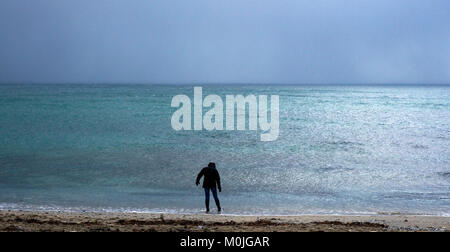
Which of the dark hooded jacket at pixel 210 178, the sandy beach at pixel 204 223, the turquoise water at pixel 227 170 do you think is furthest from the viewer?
the turquoise water at pixel 227 170

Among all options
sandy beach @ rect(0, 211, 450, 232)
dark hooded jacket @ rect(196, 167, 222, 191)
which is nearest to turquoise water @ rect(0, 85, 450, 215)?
dark hooded jacket @ rect(196, 167, 222, 191)

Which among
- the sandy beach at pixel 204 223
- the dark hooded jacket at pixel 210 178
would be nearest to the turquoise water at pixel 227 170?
the dark hooded jacket at pixel 210 178

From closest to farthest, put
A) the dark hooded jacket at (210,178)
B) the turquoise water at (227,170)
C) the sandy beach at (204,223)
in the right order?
1. the sandy beach at (204,223)
2. the dark hooded jacket at (210,178)
3. the turquoise water at (227,170)

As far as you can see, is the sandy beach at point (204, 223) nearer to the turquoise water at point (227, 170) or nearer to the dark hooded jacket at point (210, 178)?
the dark hooded jacket at point (210, 178)

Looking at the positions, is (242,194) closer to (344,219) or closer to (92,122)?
(344,219)

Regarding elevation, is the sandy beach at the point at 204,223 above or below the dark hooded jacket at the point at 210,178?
below

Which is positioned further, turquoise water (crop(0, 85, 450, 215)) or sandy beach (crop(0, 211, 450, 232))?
turquoise water (crop(0, 85, 450, 215))

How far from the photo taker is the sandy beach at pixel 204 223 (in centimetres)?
992

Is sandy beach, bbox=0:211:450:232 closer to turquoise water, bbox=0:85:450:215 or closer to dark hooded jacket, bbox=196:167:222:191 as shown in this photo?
dark hooded jacket, bbox=196:167:222:191

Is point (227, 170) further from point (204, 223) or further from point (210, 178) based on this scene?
point (204, 223)

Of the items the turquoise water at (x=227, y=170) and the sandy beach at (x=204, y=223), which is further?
the turquoise water at (x=227, y=170)

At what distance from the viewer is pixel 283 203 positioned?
47.8 feet

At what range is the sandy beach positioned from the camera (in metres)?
9.92
